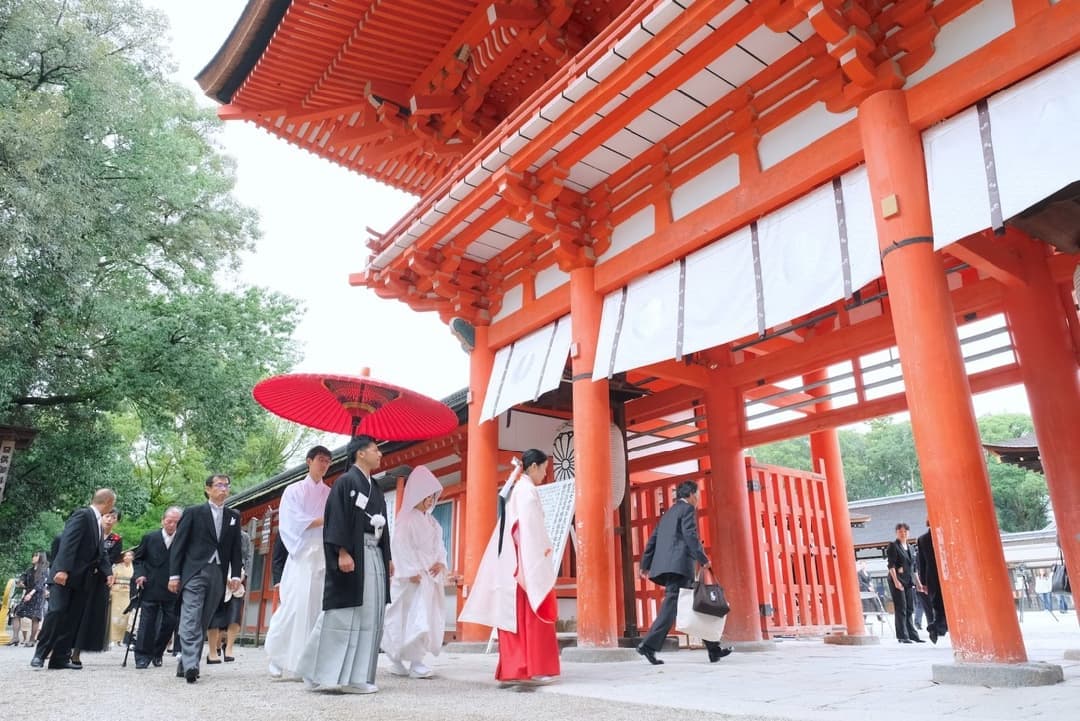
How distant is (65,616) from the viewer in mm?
6574

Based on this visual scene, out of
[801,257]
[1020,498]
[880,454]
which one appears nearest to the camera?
[801,257]

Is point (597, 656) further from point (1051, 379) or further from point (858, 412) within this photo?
point (1051, 379)

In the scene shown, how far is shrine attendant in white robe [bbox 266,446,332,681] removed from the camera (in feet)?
18.2

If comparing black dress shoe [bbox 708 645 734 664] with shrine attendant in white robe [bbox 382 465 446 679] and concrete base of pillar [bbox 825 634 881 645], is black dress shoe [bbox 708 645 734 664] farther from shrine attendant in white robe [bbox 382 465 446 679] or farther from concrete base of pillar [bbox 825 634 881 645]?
concrete base of pillar [bbox 825 634 881 645]

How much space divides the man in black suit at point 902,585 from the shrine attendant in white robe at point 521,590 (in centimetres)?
615

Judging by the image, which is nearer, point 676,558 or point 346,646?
point 346,646

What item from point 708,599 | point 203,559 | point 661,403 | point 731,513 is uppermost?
point 661,403

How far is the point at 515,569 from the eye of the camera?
486 centimetres

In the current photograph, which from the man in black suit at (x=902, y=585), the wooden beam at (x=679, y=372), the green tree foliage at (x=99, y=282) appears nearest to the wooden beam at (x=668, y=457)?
the wooden beam at (x=679, y=372)

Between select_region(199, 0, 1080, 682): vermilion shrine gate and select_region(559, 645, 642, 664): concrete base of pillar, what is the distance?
132 millimetres

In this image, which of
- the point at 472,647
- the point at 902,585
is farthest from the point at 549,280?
the point at 902,585

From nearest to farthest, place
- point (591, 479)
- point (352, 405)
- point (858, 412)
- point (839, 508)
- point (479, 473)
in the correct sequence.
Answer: point (352, 405)
point (591, 479)
point (858, 412)
point (479, 473)
point (839, 508)

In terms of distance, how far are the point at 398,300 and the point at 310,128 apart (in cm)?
290

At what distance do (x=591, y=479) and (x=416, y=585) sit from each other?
5.89 feet
